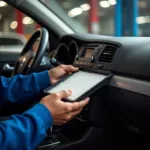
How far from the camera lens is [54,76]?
1.60 m

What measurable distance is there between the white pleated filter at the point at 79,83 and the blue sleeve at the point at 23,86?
180mm

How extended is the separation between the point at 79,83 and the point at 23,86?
0.40 meters

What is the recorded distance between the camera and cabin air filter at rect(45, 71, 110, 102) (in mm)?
1159

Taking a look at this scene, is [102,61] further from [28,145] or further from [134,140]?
[28,145]

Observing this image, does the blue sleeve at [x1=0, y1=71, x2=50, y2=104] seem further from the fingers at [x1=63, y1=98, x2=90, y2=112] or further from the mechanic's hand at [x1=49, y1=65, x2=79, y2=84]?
the fingers at [x1=63, y1=98, x2=90, y2=112]

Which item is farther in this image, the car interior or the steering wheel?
the steering wheel

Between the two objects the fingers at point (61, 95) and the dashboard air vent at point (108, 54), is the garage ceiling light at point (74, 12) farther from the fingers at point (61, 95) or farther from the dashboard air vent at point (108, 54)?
the fingers at point (61, 95)

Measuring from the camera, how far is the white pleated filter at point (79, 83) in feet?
3.88

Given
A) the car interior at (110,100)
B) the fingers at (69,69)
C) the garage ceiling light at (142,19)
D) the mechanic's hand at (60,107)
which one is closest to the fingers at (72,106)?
the mechanic's hand at (60,107)

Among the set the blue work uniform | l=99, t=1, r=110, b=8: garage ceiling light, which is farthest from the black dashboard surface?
l=99, t=1, r=110, b=8: garage ceiling light

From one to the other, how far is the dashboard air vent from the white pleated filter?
0.09 metres

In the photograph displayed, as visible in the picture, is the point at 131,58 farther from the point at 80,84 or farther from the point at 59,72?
the point at 59,72

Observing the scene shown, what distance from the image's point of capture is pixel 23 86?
5.27 ft

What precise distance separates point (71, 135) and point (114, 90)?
380mm
